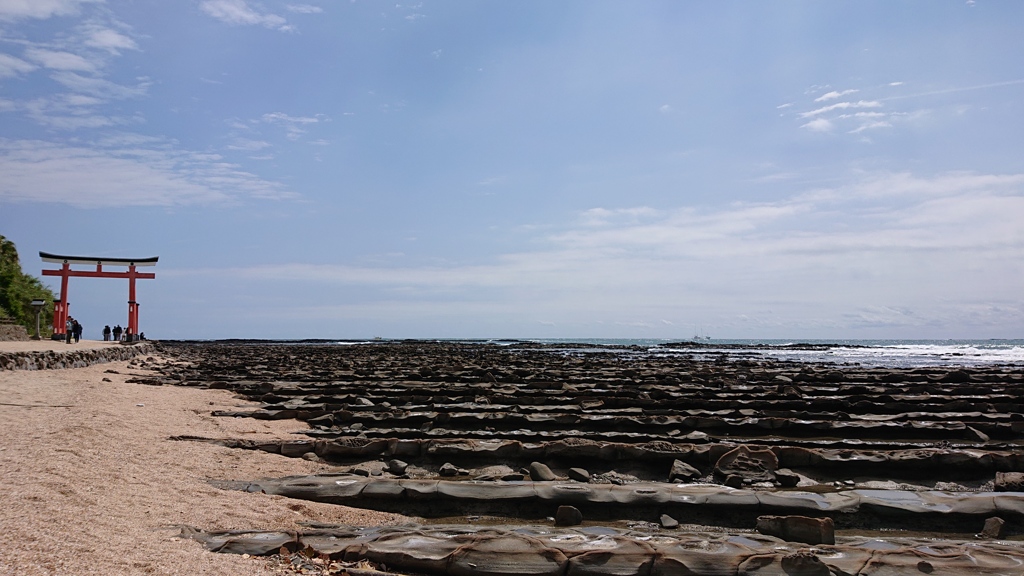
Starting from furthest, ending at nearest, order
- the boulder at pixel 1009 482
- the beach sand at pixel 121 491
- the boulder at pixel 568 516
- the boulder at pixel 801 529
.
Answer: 1. the boulder at pixel 1009 482
2. the boulder at pixel 568 516
3. the boulder at pixel 801 529
4. the beach sand at pixel 121 491

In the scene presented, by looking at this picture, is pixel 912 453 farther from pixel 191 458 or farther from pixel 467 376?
pixel 467 376

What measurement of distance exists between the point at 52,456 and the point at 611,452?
6.20 meters

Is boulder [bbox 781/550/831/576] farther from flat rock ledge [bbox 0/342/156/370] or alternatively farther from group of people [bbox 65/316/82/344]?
group of people [bbox 65/316/82/344]

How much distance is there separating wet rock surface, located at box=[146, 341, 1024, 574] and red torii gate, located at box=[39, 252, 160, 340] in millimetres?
19204

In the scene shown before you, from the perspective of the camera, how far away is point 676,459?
8398mm

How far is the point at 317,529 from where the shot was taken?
5.55m

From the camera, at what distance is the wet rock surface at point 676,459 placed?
6.27 metres

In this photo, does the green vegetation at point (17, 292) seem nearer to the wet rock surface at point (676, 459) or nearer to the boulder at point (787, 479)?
the wet rock surface at point (676, 459)

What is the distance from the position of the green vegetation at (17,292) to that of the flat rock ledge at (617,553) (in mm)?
31917

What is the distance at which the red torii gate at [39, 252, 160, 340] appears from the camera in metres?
30.4

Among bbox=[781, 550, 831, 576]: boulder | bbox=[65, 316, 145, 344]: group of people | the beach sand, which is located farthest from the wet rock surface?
bbox=[65, 316, 145, 344]: group of people

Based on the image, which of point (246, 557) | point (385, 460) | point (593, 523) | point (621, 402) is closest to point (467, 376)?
point (621, 402)

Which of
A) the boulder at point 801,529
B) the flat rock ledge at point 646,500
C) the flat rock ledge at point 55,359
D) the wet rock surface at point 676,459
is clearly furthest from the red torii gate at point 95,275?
the boulder at point 801,529

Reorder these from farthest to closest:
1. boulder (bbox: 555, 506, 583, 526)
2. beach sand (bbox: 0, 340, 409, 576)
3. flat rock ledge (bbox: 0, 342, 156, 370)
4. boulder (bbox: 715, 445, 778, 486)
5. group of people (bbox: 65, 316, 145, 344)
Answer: group of people (bbox: 65, 316, 145, 344) → flat rock ledge (bbox: 0, 342, 156, 370) → boulder (bbox: 715, 445, 778, 486) → boulder (bbox: 555, 506, 583, 526) → beach sand (bbox: 0, 340, 409, 576)
